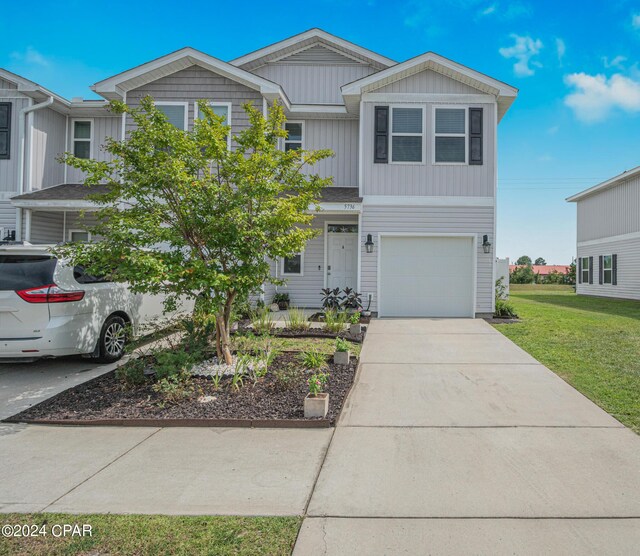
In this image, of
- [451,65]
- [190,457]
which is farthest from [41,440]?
[451,65]

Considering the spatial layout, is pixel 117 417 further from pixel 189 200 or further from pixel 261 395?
pixel 189 200

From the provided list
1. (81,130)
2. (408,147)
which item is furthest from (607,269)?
(81,130)

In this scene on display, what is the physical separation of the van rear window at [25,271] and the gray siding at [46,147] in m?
A: 7.57

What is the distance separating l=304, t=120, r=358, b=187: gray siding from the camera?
13148mm

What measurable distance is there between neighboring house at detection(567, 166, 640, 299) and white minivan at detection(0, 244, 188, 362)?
20519 mm

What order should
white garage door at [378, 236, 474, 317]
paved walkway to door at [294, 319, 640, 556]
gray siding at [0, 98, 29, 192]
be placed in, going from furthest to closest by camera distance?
gray siding at [0, 98, 29, 192] < white garage door at [378, 236, 474, 317] < paved walkway to door at [294, 319, 640, 556]

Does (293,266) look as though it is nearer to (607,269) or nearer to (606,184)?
(606,184)

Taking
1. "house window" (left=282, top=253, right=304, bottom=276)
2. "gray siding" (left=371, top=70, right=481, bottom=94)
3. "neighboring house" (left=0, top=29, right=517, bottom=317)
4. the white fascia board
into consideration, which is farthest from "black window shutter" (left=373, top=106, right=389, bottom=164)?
the white fascia board

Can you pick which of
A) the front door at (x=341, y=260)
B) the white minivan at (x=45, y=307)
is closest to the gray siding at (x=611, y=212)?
the front door at (x=341, y=260)

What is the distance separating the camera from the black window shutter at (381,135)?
11.5m

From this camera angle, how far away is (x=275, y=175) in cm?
637

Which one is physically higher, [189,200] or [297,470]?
[189,200]

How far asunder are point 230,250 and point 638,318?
39.1ft

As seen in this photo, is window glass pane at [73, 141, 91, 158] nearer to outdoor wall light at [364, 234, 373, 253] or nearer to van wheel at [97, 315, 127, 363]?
van wheel at [97, 315, 127, 363]
